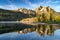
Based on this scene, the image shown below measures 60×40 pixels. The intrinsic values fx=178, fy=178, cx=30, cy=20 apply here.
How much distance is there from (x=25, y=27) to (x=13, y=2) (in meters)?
1.60

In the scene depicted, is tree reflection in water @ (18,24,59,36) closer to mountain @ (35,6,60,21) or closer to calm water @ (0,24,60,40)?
calm water @ (0,24,60,40)

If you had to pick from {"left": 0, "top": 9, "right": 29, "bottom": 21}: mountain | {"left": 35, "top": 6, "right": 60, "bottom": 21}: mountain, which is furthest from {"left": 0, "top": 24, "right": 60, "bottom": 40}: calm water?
{"left": 0, "top": 9, "right": 29, "bottom": 21}: mountain

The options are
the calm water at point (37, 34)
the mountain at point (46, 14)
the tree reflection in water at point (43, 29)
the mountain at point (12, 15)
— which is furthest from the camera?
the mountain at point (46, 14)

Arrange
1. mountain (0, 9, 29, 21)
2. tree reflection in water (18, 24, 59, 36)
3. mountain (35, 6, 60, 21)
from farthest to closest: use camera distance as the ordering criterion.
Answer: mountain (35, 6, 60, 21) → mountain (0, 9, 29, 21) → tree reflection in water (18, 24, 59, 36)

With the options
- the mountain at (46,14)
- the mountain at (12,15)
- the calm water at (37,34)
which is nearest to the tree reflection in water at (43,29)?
the calm water at (37,34)

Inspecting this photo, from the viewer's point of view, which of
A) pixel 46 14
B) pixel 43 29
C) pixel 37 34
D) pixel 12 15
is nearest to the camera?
pixel 37 34

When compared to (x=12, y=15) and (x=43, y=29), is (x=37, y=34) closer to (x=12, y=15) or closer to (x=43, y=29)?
(x=43, y=29)

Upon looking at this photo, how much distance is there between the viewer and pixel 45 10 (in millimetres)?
9625

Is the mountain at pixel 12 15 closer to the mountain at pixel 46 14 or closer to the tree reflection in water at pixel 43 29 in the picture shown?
the mountain at pixel 46 14

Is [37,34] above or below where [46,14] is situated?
below

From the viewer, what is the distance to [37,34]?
25.0ft

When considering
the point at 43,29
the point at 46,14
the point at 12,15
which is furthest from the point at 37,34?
the point at 12,15

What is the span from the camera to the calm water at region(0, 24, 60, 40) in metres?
6.92

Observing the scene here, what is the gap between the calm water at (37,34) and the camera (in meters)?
6.92
